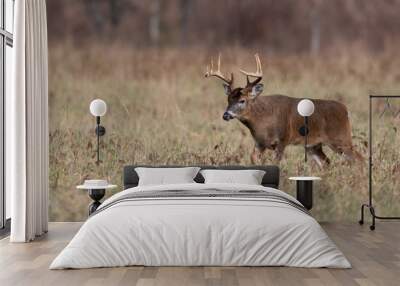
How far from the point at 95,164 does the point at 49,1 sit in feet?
7.15

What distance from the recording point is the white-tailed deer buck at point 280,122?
7559mm

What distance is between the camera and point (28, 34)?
20.3ft

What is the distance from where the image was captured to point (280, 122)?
7586 mm

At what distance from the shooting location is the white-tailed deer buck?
24.8ft

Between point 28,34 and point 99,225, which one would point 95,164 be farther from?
point 99,225

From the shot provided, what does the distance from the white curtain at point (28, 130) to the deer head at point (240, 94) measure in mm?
2260

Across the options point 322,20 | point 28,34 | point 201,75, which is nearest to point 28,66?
point 28,34

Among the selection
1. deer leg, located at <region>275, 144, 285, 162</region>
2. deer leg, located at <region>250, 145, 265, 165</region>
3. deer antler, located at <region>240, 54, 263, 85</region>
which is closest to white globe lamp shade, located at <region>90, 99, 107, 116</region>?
deer antler, located at <region>240, 54, 263, 85</region>

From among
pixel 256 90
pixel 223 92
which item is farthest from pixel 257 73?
pixel 223 92

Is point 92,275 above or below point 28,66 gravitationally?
below

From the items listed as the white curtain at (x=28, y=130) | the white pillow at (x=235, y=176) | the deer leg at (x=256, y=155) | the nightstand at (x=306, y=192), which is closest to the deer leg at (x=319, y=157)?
the nightstand at (x=306, y=192)

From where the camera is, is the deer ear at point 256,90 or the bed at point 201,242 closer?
the bed at point 201,242

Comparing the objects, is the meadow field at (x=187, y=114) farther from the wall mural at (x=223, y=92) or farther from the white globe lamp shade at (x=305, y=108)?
the white globe lamp shade at (x=305, y=108)

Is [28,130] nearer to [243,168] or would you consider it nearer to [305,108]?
[243,168]
